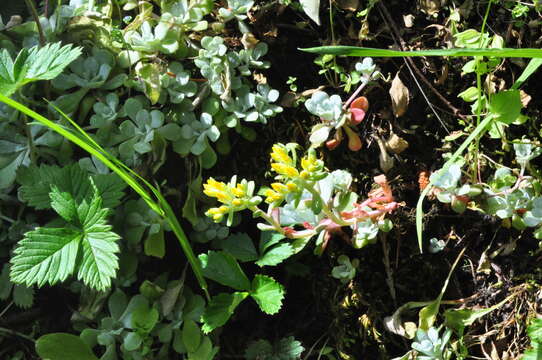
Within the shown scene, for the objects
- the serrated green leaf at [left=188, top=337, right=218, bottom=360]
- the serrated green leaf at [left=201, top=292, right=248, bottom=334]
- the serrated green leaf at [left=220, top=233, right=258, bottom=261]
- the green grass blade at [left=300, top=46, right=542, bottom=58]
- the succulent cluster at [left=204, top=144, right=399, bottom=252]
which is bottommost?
the serrated green leaf at [left=188, top=337, right=218, bottom=360]

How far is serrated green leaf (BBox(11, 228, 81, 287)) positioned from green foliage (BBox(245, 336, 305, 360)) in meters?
0.44

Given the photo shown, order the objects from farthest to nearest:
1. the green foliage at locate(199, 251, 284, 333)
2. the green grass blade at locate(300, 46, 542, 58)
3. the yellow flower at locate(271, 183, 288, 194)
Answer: the green foliage at locate(199, 251, 284, 333) < the yellow flower at locate(271, 183, 288, 194) < the green grass blade at locate(300, 46, 542, 58)

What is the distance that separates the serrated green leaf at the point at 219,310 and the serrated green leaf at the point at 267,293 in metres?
0.03

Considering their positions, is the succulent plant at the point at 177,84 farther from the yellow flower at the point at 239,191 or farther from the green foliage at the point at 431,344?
the green foliage at the point at 431,344

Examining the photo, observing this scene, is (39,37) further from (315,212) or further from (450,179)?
(450,179)

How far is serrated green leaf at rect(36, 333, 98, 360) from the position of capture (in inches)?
48.1

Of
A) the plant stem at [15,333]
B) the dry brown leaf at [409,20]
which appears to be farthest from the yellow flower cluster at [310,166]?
the plant stem at [15,333]

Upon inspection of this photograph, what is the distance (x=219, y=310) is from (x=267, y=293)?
103 mm

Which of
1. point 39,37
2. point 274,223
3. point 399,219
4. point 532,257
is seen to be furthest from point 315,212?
point 39,37

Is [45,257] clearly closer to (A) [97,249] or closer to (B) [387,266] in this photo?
(A) [97,249]

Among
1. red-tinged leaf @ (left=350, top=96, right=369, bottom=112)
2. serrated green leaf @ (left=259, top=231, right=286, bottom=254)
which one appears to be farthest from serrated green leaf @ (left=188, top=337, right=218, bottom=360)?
red-tinged leaf @ (left=350, top=96, right=369, bottom=112)

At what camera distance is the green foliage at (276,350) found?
4.31ft

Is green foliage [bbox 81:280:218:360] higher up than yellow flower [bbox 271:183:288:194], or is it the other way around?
yellow flower [bbox 271:183:288:194]

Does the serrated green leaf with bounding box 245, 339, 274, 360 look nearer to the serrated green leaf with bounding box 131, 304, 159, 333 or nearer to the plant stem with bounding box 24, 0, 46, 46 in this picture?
the serrated green leaf with bounding box 131, 304, 159, 333
